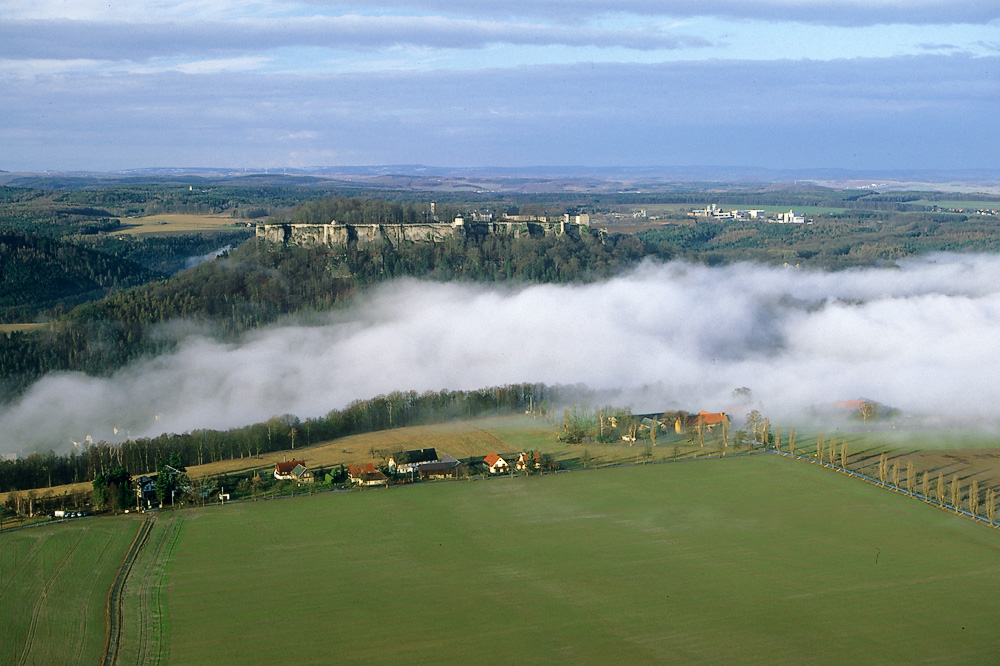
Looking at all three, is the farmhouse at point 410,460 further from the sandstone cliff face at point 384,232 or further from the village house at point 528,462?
the sandstone cliff face at point 384,232

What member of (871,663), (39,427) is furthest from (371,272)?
(871,663)

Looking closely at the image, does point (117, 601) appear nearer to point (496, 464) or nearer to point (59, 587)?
point (59, 587)

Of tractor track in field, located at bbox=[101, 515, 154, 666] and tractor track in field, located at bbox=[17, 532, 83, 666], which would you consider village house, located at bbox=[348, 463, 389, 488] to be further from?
tractor track in field, located at bbox=[17, 532, 83, 666]

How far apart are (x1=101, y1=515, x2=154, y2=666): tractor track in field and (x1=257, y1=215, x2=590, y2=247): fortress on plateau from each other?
5411 cm

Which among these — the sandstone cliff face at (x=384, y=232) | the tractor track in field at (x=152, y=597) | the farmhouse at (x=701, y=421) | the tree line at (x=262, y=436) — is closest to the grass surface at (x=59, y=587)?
the tractor track in field at (x=152, y=597)

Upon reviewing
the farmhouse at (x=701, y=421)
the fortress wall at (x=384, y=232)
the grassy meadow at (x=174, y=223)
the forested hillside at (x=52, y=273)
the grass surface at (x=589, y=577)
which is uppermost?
the fortress wall at (x=384, y=232)

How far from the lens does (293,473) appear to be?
45.7 meters

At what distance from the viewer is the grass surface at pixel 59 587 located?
2706 centimetres

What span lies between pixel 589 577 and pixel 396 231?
6447 centimetres

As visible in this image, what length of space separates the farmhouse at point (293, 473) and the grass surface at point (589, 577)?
2793mm

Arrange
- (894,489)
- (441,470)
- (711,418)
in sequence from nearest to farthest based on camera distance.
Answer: (894,489), (441,470), (711,418)

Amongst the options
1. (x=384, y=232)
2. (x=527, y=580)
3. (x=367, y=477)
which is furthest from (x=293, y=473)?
(x=384, y=232)

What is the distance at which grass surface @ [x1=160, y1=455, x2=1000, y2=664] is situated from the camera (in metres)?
26.8

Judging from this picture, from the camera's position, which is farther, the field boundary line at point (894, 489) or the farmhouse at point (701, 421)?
the farmhouse at point (701, 421)
